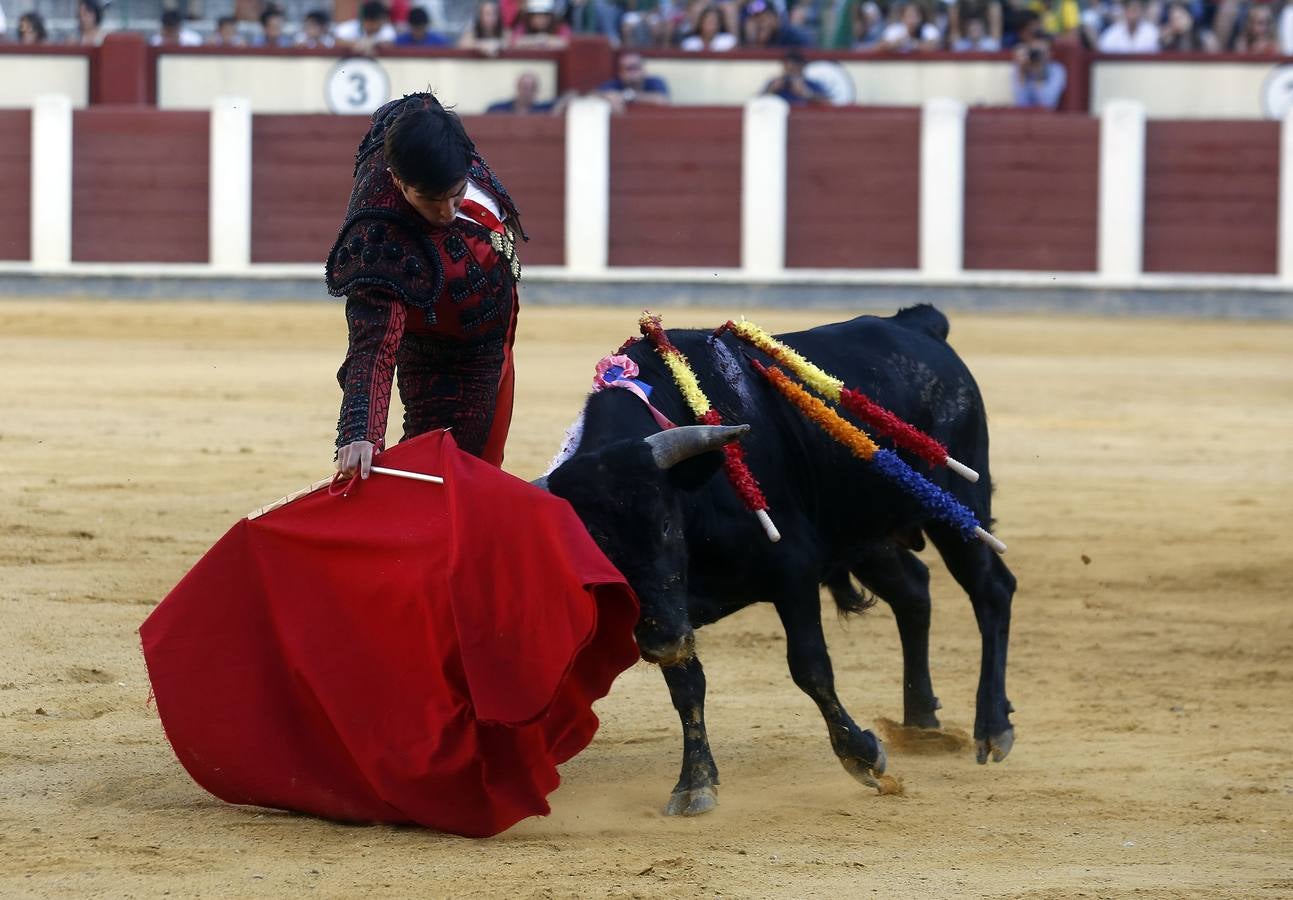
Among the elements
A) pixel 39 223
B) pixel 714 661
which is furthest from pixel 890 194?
pixel 714 661

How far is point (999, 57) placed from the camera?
1262cm

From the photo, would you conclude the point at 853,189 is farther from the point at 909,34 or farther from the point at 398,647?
the point at 398,647

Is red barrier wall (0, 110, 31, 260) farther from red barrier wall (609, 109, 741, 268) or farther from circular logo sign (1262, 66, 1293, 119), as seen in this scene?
circular logo sign (1262, 66, 1293, 119)

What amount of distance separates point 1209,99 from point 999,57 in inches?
54.1

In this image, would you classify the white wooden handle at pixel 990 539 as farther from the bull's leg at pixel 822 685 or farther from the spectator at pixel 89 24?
the spectator at pixel 89 24

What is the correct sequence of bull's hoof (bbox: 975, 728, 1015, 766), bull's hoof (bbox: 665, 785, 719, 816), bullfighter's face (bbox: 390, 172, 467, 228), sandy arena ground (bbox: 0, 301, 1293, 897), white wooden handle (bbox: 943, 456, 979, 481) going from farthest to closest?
bull's hoof (bbox: 975, 728, 1015, 766) → white wooden handle (bbox: 943, 456, 979, 481) → bull's hoof (bbox: 665, 785, 719, 816) → bullfighter's face (bbox: 390, 172, 467, 228) → sandy arena ground (bbox: 0, 301, 1293, 897)

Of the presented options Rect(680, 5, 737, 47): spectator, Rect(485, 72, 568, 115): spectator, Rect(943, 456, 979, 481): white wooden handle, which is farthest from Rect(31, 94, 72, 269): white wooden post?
Rect(943, 456, 979, 481): white wooden handle

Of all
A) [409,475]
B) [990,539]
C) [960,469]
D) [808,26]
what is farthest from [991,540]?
[808,26]

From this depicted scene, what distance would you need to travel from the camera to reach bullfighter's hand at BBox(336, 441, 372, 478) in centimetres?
281

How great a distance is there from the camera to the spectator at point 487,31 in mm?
12625

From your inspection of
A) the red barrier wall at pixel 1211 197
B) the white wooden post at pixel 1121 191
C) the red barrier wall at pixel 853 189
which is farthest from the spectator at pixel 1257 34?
the red barrier wall at pixel 853 189

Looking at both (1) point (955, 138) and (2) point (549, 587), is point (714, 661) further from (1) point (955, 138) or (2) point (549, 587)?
(1) point (955, 138)

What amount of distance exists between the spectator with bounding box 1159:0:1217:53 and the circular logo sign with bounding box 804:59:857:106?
6.79 feet

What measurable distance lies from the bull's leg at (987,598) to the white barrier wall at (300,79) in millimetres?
9250
